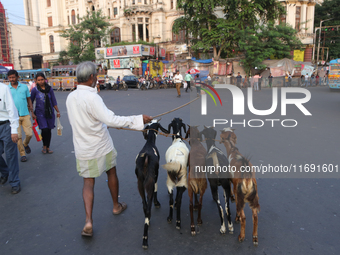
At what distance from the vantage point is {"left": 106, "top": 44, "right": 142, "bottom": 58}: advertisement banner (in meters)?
36.8

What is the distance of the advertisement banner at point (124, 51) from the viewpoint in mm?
36781

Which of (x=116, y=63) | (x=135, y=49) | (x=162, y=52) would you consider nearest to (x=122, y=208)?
(x=135, y=49)

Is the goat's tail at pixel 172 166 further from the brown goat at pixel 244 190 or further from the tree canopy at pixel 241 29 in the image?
the tree canopy at pixel 241 29

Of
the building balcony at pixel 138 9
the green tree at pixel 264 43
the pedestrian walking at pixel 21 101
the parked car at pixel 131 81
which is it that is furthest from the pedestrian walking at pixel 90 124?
the building balcony at pixel 138 9

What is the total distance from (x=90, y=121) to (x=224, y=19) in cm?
3021

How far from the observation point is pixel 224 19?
29844 mm

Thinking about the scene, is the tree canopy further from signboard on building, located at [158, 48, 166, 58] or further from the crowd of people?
the crowd of people

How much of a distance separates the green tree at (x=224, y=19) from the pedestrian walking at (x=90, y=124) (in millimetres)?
28344

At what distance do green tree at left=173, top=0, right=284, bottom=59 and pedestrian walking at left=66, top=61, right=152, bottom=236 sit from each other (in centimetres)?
2834

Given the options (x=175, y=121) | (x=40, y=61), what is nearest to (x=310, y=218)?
(x=175, y=121)

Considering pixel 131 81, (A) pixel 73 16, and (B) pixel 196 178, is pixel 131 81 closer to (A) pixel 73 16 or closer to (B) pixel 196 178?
(B) pixel 196 178

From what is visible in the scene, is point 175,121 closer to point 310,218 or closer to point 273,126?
point 310,218

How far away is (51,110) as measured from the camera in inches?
236

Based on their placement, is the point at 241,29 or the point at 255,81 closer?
the point at 255,81
